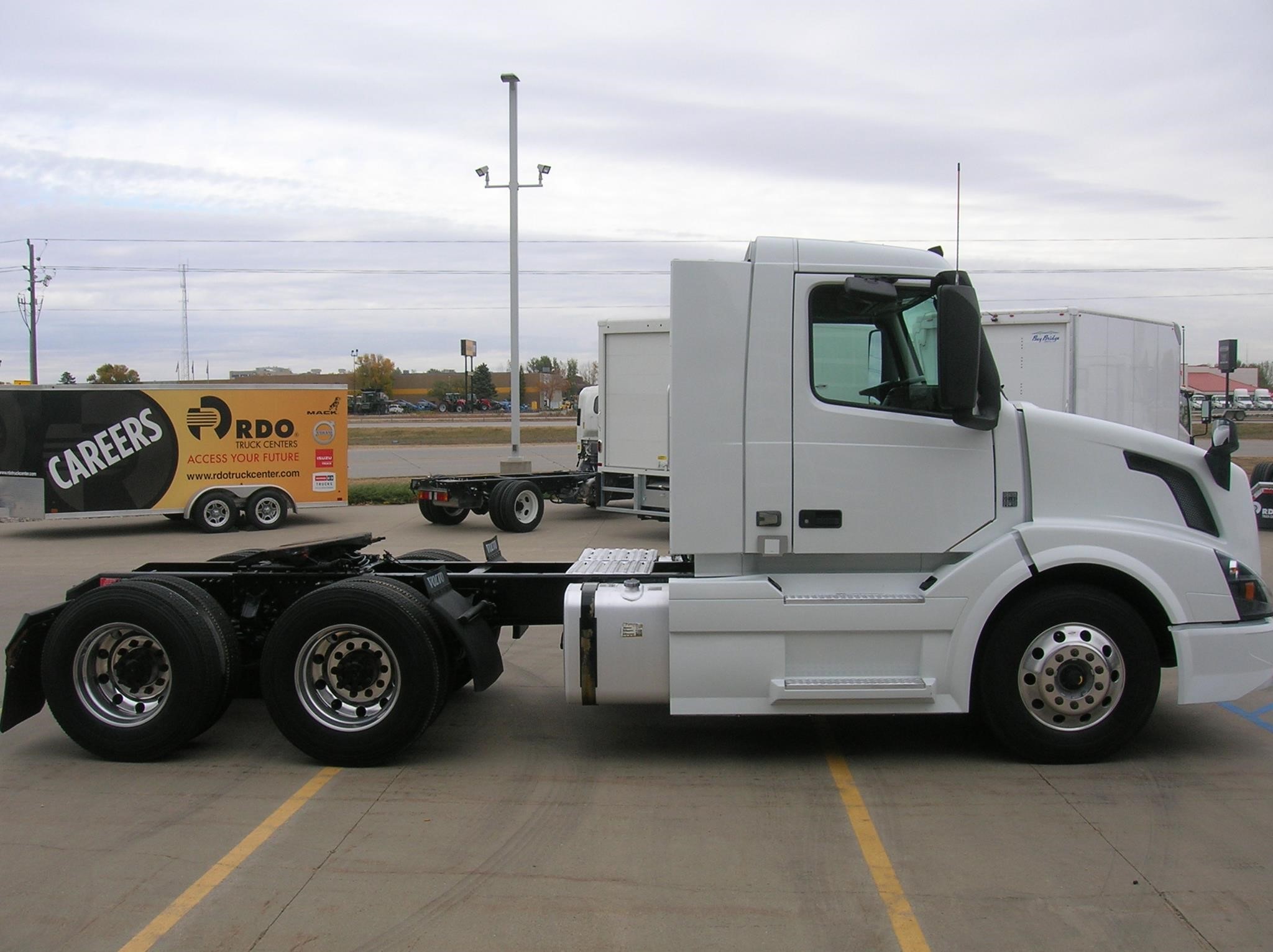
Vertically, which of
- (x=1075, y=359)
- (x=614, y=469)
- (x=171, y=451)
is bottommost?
(x=614, y=469)

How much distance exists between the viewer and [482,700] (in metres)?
7.21

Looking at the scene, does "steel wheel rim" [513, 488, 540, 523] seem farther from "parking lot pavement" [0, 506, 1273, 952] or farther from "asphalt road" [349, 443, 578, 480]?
"parking lot pavement" [0, 506, 1273, 952]

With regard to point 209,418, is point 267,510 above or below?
below

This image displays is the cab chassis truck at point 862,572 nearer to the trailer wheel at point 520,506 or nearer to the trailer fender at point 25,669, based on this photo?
the trailer fender at point 25,669

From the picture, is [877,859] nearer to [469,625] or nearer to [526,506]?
[469,625]

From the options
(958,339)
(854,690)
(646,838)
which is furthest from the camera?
(854,690)

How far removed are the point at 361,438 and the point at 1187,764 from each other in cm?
4585

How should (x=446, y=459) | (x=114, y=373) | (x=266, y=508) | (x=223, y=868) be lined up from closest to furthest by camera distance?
(x=223, y=868) < (x=266, y=508) < (x=446, y=459) < (x=114, y=373)

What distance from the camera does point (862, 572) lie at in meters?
5.84

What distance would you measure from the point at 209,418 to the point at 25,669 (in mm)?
11382

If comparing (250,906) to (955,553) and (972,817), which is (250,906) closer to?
(972,817)

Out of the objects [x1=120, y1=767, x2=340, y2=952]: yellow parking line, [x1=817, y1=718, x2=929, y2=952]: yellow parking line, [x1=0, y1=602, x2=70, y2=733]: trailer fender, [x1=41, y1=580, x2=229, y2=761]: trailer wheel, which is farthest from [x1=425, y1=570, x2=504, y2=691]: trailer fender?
[x1=0, y1=602, x2=70, y2=733]: trailer fender

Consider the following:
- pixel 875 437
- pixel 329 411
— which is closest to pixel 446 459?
pixel 329 411

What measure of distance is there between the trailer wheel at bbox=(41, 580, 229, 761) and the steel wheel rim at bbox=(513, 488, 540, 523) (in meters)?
10.7
